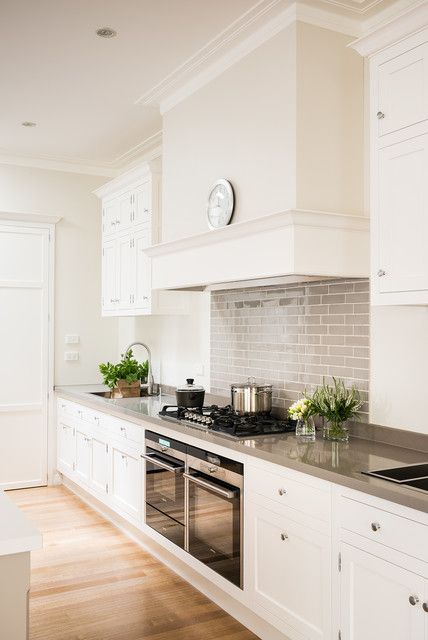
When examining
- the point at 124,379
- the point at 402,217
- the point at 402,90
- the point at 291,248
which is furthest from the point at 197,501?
the point at 402,90

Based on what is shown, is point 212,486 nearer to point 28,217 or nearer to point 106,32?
point 106,32

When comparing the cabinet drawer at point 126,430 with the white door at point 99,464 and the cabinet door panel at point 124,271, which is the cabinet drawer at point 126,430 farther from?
the cabinet door panel at point 124,271

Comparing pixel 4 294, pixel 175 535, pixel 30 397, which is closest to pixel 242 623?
pixel 175 535

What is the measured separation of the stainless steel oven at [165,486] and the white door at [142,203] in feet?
5.68

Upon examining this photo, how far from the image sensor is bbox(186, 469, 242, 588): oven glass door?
3035 millimetres

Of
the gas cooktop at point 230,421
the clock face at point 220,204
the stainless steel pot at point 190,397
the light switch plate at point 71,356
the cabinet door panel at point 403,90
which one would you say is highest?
the cabinet door panel at point 403,90

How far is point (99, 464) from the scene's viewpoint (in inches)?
189

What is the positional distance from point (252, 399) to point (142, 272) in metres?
1.67

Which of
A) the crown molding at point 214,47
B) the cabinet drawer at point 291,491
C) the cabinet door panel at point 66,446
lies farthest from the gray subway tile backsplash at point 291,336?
the cabinet door panel at point 66,446

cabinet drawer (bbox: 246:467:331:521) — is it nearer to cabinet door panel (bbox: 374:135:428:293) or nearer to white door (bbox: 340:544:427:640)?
white door (bbox: 340:544:427:640)

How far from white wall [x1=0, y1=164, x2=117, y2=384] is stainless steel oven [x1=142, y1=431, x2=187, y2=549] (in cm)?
228

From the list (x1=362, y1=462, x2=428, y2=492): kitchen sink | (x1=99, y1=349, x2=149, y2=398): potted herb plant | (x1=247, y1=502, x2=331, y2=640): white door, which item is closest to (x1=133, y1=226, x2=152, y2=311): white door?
(x1=99, y1=349, x2=149, y2=398): potted herb plant

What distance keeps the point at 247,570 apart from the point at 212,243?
1.71 meters

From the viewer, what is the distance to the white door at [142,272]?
4812 mm
